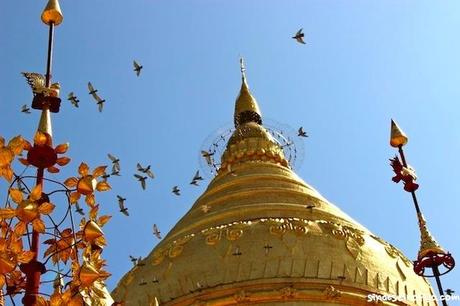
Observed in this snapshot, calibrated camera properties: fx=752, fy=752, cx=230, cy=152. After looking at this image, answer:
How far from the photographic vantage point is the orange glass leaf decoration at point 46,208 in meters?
5.44

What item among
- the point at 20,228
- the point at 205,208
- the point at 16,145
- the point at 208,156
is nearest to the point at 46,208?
the point at 20,228

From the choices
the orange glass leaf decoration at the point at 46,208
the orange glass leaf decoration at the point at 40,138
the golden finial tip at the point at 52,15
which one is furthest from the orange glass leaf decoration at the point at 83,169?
the golden finial tip at the point at 52,15

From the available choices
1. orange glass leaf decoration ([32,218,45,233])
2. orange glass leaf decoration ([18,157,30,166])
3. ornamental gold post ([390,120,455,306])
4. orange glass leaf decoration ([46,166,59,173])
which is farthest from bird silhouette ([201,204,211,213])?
orange glass leaf decoration ([32,218,45,233])

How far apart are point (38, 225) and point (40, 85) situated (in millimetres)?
1618

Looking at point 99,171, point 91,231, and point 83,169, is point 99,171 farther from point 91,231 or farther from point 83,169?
point 91,231

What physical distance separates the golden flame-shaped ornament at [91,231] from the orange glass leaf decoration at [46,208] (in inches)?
12.7

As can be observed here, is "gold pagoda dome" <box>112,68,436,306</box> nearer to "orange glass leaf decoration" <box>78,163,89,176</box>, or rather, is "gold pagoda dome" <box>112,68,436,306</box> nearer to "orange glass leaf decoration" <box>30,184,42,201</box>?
"orange glass leaf decoration" <box>78,163,89,176</box>

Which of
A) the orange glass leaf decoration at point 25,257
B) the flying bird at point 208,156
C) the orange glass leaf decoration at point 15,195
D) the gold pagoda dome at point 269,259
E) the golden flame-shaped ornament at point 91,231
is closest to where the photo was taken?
the orange glass leaf decoration at point 25,257

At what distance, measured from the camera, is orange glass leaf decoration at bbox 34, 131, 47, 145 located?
5.82m

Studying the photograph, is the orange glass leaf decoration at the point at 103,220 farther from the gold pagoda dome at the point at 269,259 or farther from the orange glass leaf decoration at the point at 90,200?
the gold pagoda dome at the point at 269,259

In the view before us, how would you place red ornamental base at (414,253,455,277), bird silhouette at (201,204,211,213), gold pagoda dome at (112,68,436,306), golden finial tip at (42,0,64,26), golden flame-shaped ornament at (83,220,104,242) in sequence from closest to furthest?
golden flame-shaped ornament at (83,220,104,242) → golden finial tip at (42,0,64,26) → red ornamental base at (414,253,455,277) → gold pagoda dome at (112,68,436,306) → bird silhouette at (201,204,211,213)

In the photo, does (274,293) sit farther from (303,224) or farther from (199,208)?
(199,208)

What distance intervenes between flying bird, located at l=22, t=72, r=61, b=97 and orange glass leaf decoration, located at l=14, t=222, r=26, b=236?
143 cm

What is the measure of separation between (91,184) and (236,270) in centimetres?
1278
